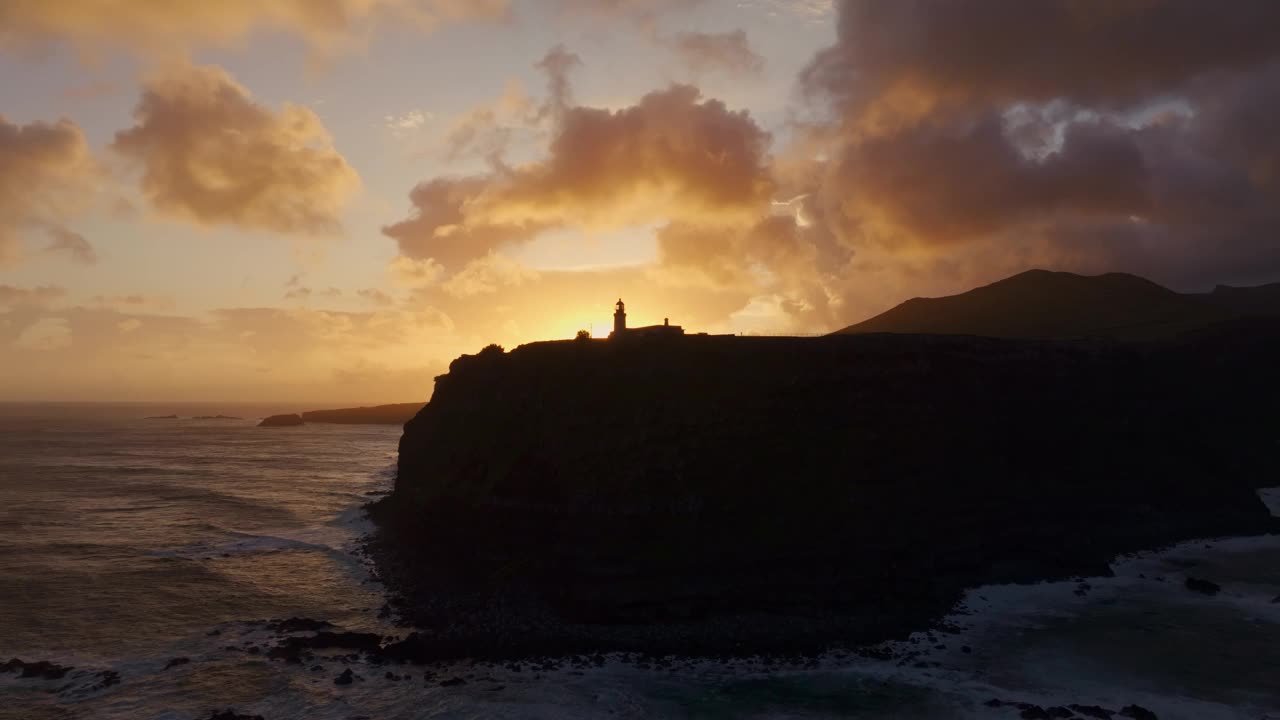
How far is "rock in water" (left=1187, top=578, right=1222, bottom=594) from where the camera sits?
3684cm

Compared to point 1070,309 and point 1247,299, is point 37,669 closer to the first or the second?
point 1070,309

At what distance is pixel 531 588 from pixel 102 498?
5390cm

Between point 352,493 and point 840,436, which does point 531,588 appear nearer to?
point 840,436

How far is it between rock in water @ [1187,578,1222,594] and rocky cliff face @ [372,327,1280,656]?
14.8ft

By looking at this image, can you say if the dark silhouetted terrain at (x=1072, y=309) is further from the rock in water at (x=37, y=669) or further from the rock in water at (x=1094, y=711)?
the rock in water at (x=37, y=669)

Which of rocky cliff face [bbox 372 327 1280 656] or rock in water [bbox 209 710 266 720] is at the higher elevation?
rocky cliff face [bbox 372 327 1280 656]

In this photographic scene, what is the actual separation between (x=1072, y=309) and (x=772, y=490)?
8488 centimetres

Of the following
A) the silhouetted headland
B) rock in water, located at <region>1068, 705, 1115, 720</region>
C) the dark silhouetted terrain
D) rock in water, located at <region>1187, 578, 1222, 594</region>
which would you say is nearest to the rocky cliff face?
the silhouetted headland

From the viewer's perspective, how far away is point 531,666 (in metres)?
28.6

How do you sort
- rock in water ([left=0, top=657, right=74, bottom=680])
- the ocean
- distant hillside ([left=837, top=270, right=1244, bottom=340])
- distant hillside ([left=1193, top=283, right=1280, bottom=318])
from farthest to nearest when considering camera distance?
distant hillside ([left=1193, top=283, right=1280, bottom=318]), distant hillside ([left=837, top=270, right=1244, bottom=340]), rock in water ([left=0, top=657, right=74, bottom=680]), the ocean

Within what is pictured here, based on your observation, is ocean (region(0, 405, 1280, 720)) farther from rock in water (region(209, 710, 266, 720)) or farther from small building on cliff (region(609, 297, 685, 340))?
small building on cliff (region(609, 297, 685, 340))

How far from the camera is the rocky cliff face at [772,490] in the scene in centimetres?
3328

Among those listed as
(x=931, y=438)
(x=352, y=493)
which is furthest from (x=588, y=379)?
(x=352, y=493)

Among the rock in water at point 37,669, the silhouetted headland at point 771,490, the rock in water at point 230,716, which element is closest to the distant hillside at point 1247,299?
the silhouetted headland at point 771,490
